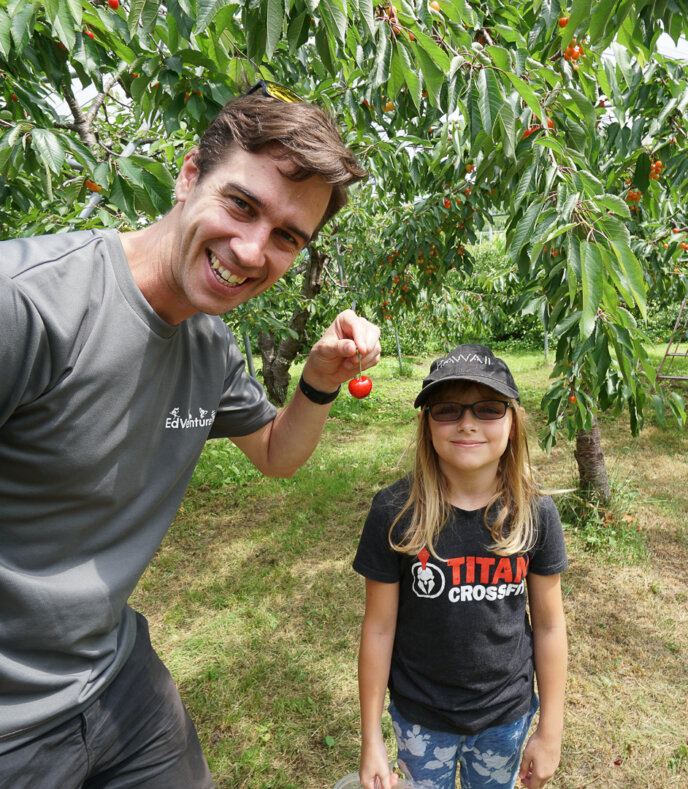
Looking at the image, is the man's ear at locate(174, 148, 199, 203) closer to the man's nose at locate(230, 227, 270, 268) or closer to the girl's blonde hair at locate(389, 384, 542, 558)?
the man's nose at locate(230, 227, 270, 268)

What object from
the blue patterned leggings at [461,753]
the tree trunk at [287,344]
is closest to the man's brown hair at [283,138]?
the blue patterned leggings at [461,753]

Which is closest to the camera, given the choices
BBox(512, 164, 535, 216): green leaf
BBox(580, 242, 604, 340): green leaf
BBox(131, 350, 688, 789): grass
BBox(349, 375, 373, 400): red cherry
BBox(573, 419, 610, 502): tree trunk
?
BBox(580, 242, 604, 340): green leaf

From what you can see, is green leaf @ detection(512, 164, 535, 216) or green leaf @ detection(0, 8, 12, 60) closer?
green leaf @ detection(0, 8, 12, 60)

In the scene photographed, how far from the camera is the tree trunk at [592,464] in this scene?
3750 mm

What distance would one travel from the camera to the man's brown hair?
951mm

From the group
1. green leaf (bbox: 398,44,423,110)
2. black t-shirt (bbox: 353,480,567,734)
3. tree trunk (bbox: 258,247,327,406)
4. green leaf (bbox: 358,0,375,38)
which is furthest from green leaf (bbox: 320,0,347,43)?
tree trunk (bbox: 258,247,327,406)

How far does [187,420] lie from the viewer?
3.83 feet

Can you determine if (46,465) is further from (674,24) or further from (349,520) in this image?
(349,520)

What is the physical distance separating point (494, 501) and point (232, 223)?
953mm

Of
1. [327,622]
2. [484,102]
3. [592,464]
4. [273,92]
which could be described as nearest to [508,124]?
[484,102]

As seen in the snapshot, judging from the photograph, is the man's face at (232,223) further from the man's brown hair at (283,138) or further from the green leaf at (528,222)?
the green leaf at (528,222)

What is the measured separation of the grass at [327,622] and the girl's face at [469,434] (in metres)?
1.57

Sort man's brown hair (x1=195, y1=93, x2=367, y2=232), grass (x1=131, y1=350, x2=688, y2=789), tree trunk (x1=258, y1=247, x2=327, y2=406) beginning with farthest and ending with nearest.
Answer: tree trunk (x1=258, y1=247, x2=327, y2=406), grass (x1=131, y1=350, x2=688, y2=789), man's brown hair (x1=195, y1=93, x2=367, y2=232)

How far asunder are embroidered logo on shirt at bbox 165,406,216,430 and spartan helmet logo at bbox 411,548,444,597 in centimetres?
62
